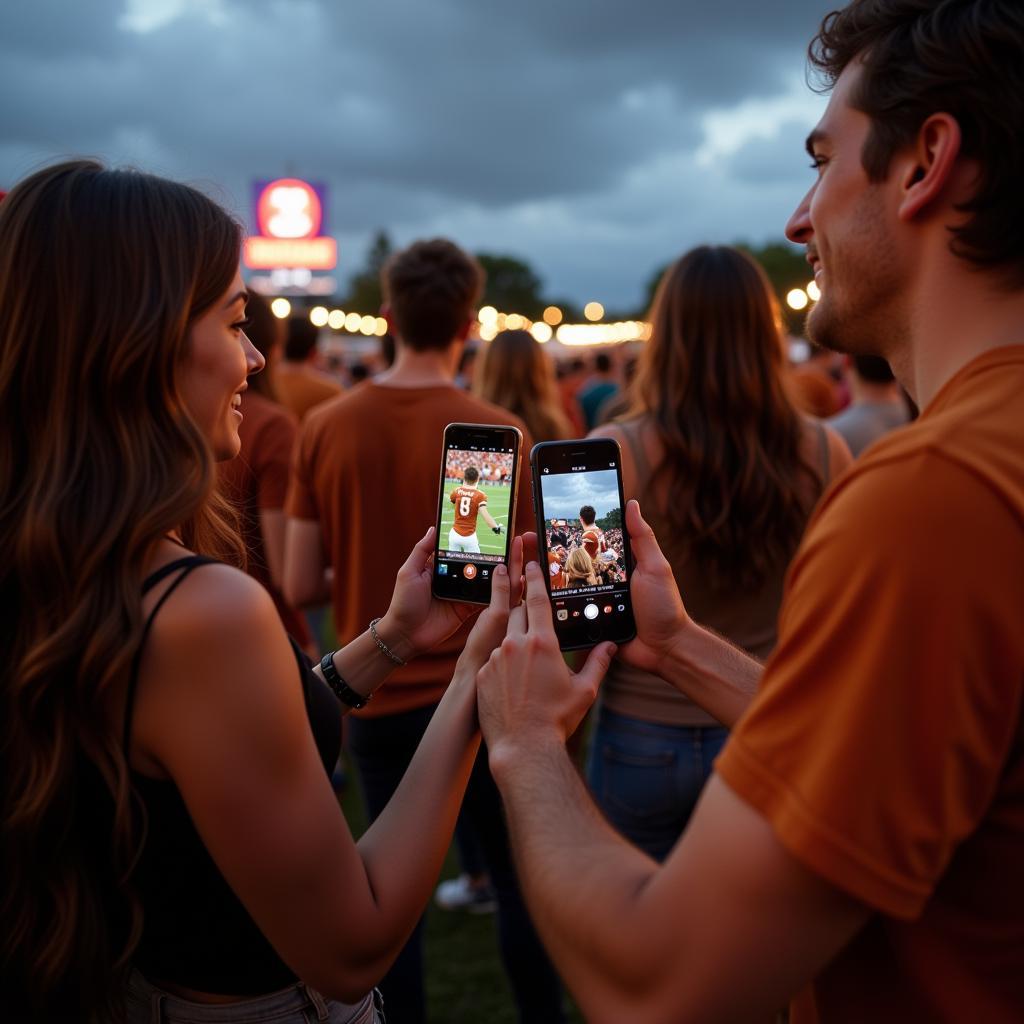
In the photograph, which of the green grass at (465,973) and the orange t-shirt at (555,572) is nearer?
the orange t-shirt at (555,572)

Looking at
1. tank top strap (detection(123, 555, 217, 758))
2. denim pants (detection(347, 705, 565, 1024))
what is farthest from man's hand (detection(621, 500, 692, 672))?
denim pants (detection(347, 705, 565, 1024))

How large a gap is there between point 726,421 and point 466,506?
3.65 feet

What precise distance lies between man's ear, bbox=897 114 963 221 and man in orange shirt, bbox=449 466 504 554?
4.07 feet

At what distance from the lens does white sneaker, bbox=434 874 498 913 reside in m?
4.65

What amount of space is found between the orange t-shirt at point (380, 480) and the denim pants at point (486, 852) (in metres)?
0.37

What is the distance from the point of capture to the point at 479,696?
5.68 feet

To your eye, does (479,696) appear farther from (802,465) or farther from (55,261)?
(802,465)

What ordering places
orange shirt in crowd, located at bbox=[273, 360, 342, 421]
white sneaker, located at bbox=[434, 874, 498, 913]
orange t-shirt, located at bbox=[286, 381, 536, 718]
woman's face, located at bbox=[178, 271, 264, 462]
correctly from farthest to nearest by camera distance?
orange shirt in crowd, located at bbox=[273, 360, 342, 421] → white sneaker, located at bbox=[434, 874, 498, 913] → orange t-shirt, located at bbox=[286, 381, 536, 718] → woman's face, located at bbox=[178, 271, 264, 462]

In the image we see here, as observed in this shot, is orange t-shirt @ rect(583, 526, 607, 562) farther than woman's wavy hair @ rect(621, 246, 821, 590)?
No

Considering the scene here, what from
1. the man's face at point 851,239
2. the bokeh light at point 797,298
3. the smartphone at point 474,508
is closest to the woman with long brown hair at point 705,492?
the smartphone at point 474,508

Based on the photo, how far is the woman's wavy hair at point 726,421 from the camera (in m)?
3.02

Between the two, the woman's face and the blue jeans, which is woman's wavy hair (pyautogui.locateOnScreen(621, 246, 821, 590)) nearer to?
the blue jeans

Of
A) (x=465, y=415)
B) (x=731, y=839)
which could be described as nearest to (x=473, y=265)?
(x=465, y=415)

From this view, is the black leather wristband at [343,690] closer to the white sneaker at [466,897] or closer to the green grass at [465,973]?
the green grass at [465,973]
